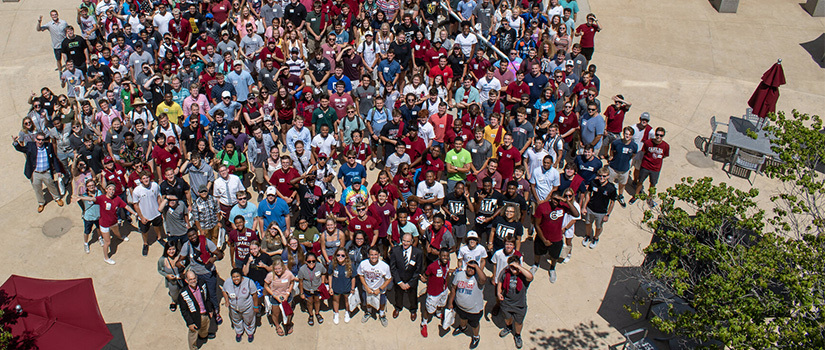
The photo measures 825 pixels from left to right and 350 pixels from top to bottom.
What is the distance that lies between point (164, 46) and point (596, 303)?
11607 mm

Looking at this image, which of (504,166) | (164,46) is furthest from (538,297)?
(164,46)

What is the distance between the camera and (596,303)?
1158 centimetres

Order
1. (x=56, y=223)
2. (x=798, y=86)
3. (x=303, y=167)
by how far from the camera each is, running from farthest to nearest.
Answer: (x=798, y=86) < (x=56, y=223) < (x=303, y=167)

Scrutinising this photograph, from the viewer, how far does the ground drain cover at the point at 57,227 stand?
43.6ft

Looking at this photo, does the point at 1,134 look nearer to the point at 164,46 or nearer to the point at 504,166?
the point at 164,46

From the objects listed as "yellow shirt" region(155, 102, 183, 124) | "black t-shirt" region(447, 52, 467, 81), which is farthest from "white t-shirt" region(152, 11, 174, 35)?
"black t-shirt" region(447, 52, 467, 81)

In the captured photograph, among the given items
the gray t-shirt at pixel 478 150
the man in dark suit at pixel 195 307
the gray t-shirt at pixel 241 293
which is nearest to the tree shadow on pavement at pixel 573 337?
the gray t-shirt at pixel 478 150

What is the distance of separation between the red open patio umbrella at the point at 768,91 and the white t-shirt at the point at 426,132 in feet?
24.4

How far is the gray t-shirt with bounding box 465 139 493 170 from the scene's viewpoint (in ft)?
41.6

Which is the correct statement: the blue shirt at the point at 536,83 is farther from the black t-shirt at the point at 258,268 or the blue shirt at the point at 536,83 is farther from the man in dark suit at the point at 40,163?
the man in dark suit at the point at 40,163

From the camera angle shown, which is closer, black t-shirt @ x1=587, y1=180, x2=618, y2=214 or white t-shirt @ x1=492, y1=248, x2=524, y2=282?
white t-shirt @ x1=492, y1=248, x2=524, y2=282

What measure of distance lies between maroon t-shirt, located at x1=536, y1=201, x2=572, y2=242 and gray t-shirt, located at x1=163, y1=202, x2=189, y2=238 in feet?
20.3

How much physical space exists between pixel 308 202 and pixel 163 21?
8312mm

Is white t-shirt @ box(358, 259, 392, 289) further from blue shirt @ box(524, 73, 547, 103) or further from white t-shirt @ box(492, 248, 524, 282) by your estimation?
blue shirt @ box(524, 73, 547, 103)
